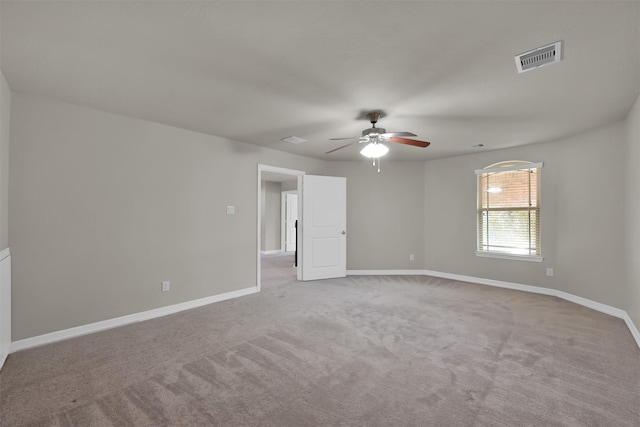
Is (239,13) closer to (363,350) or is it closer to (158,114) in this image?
(158,114)

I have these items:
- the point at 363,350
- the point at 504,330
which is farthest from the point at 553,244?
the point at 363,350

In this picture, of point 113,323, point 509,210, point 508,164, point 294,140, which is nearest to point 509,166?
point 508,164

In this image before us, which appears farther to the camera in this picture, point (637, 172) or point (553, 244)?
point (553, 244)

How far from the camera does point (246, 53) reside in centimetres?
215

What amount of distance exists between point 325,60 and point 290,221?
8.02 metres

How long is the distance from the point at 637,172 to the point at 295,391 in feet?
13.1

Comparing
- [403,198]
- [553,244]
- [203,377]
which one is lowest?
[203,377]

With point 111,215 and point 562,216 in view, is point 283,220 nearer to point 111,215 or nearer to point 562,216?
point 111,215

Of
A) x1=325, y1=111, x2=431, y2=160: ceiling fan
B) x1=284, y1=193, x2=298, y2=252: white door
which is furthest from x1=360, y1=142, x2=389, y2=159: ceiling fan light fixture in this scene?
x1=284, y1=193, x2=298, y2=252: white door

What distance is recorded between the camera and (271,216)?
32.1 ft

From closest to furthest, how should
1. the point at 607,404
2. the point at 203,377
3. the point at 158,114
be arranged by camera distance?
1. the point at 607,404
2. the point at 203,377
3. the point at 158,114

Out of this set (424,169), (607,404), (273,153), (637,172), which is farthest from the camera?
(424,169)

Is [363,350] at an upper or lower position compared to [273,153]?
lower

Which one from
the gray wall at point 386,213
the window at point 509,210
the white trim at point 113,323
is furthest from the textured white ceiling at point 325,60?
the gray wall at point 386,213
